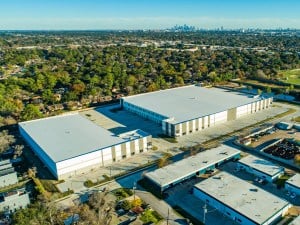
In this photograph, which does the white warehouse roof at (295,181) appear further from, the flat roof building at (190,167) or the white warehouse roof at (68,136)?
the white warehouse roof at (68,136)

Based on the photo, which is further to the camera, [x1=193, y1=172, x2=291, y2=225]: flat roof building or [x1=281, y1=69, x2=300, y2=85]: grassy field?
[x1=281, y1=69, x2=300, y2=85]: grassy field

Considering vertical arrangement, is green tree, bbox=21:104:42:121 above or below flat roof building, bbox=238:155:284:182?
above

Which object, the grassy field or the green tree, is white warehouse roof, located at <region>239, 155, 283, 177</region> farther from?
the grassy field

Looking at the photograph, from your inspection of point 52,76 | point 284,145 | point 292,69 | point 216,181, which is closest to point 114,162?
point 216,181

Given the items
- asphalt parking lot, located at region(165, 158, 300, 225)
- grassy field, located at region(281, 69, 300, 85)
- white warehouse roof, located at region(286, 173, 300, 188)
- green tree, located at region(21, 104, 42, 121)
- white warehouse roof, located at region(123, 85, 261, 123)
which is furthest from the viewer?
grassy field, located at region(281, 69, 300, 85)

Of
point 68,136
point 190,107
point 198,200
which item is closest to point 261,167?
point 198,200

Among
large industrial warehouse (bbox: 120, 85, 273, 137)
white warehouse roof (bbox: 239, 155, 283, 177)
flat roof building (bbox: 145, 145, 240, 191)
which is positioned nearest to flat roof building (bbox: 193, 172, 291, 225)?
flat roof building (bbox: 145, 145, 240, 191)

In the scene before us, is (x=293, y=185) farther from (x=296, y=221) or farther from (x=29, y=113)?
(x=29, y=113)
